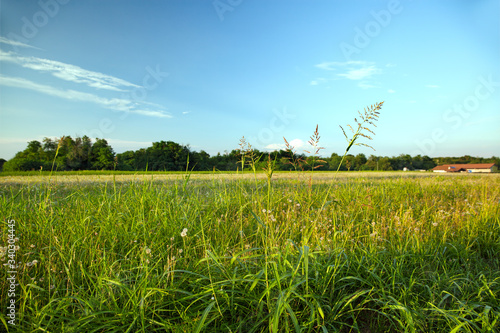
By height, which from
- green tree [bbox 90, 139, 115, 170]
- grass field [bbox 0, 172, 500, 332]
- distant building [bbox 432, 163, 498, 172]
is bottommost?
grass field [bbox 0, 172, 500, 332]

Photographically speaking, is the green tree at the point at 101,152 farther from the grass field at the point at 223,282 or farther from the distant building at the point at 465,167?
the distant building at the point at 465,167

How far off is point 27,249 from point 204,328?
1.97 meters

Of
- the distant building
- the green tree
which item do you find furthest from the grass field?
the distant building

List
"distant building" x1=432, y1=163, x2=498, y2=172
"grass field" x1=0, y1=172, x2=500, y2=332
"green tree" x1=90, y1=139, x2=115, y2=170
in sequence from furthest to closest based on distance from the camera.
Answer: "distant building" x1=432, y1=163, x2=498, y2=172, "green tree" x1=90, y1=139, x2=115, y2=170, "grass field" x1=0, y1=172, x2=500, y2=332

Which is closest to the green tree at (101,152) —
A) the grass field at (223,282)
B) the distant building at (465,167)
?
the grass field at (223,282)

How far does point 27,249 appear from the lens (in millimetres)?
2506

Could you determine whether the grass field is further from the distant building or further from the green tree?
the distant building

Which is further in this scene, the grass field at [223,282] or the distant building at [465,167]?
the distant building at [465,167]

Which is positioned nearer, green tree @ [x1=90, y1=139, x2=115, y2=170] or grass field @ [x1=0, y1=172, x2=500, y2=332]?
grass field @ [x1=0, y1=172, x2=500, y2=332]

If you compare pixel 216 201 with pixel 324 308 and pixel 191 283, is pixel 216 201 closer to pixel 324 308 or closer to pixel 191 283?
pixel 191 283

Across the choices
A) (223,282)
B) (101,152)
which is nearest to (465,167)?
(101,152)

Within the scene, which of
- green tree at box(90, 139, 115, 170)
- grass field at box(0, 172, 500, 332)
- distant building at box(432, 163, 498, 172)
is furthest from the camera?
distant building at box(432, 163, 498, 172)

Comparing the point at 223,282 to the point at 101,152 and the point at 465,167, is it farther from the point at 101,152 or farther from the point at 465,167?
the point at 465,167

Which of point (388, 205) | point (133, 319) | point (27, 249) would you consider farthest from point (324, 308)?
point (388, 205)
